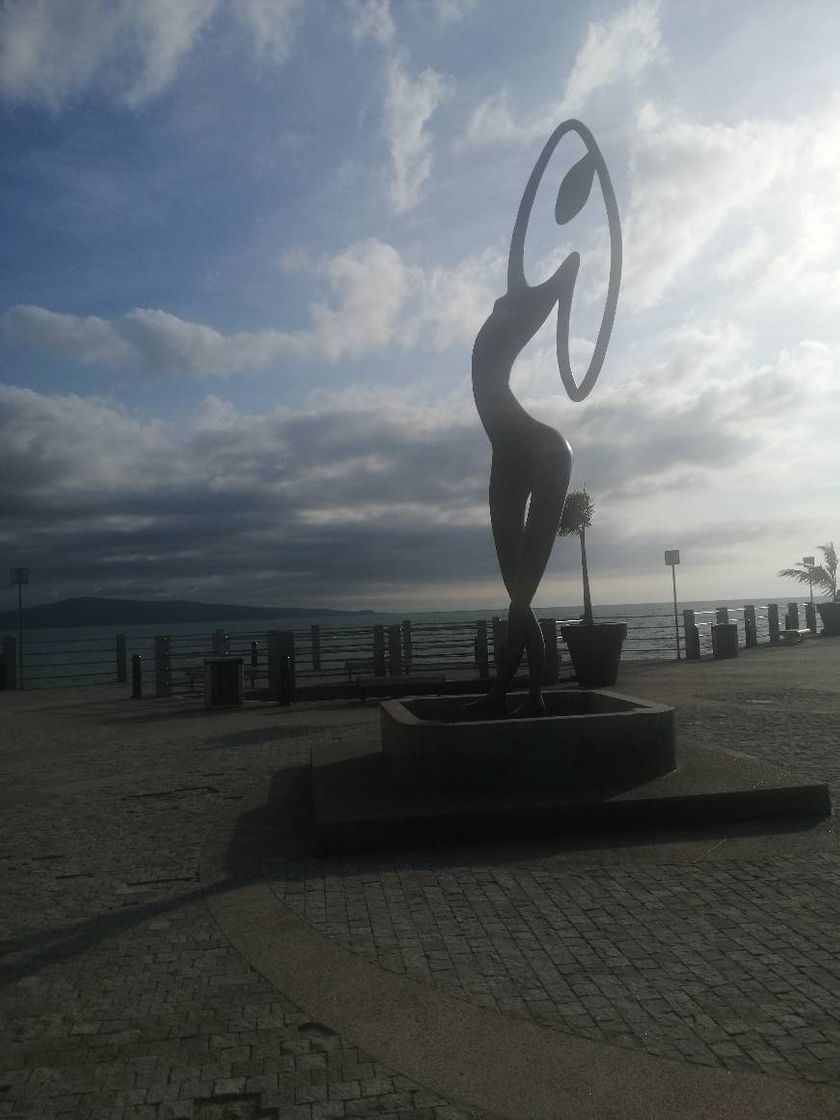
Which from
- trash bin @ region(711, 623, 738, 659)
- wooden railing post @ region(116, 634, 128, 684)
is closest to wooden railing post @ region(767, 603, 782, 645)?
trash bin @ region(711, 623, 738, 659)

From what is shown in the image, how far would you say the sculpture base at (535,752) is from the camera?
18.8 feet

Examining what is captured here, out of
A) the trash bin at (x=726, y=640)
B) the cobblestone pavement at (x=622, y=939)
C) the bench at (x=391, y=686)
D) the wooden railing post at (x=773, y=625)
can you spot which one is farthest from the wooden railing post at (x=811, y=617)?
the cobblestone pavement at (x=622, y=939)

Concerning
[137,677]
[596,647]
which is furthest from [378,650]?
[596,647]

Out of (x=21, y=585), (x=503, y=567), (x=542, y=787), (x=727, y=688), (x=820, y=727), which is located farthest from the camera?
(x=21, y=585)

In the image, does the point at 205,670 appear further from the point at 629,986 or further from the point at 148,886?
the point at 629,986

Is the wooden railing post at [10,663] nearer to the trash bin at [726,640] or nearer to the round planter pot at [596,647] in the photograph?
the round planter pot at [596,647]

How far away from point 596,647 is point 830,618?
16.4 m

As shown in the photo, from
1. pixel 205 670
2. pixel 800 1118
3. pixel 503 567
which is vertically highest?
pixel 503 567

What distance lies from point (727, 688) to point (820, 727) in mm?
4416

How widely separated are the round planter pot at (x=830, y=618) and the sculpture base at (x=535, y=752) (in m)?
22.4

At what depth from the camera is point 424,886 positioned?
174 inches

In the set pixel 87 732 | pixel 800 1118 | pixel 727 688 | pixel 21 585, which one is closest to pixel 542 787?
pixel 800 1118

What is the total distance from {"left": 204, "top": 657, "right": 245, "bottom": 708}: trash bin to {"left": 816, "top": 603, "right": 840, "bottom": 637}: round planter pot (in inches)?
752

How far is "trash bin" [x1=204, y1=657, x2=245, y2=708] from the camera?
1370cm
